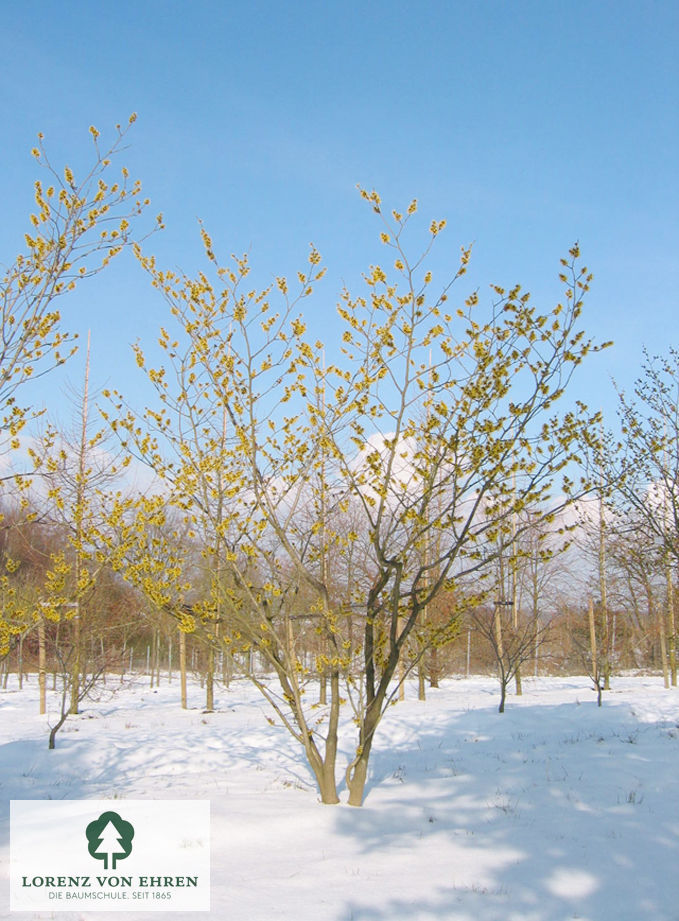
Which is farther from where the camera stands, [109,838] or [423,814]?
[423,814]

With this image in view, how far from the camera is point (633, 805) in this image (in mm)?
5426

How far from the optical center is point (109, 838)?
4.47m

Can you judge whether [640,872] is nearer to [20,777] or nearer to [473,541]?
[473,541]

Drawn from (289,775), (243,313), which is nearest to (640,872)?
(289,775)

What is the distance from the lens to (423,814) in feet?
17.7

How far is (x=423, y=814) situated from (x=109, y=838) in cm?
236

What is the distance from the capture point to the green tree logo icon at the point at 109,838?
4254 millimetres

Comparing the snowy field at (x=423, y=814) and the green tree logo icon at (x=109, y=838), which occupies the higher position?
the green tree logo icon at (x=109, y=838)

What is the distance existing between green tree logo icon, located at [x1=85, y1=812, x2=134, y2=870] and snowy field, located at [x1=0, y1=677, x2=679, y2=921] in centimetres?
51

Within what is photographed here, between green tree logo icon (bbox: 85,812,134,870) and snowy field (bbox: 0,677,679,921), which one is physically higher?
green tree logo icon (bbox: 85,812,134,870)

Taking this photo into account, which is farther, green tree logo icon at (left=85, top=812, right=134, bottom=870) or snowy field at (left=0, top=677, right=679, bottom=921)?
green tree logo icon at (left=85, top=812, right=134, bottom=870)

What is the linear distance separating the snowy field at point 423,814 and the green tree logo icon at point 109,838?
1.68ft

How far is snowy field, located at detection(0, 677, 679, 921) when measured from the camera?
3.62 m

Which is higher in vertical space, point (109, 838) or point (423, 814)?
point (109, 838)
